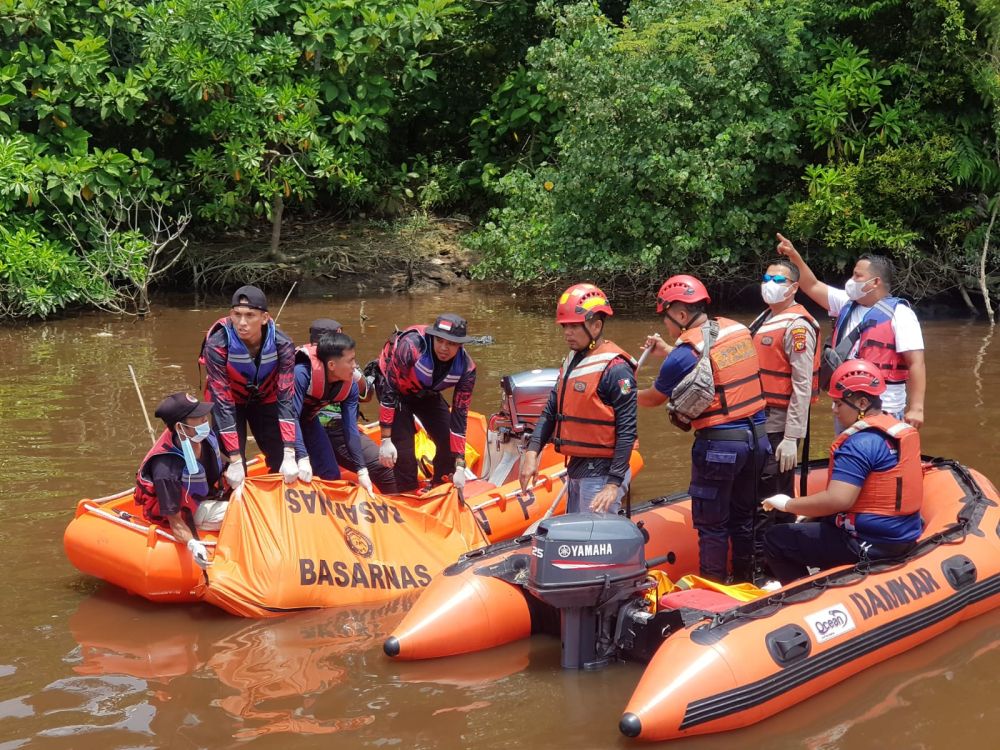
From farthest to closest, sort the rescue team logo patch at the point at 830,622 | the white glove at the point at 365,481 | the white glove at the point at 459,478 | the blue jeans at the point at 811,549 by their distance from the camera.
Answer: the white glove at the point at 459,478 → the white glove at the point at 365,481 → the blue jeans at the point at 811,549 → the rescue team logo patch at the point at 830,622

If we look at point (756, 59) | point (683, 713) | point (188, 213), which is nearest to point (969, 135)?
point (756, 59)

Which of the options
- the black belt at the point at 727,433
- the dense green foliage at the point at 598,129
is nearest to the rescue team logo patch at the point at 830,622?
the black belt at the point at 727,433

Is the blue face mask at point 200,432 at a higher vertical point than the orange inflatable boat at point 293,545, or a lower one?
higher

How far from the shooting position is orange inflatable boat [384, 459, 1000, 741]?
454cm

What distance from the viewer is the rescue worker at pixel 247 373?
5879 mm

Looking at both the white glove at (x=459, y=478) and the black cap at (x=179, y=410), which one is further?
the white glove at (x=459, y=478)

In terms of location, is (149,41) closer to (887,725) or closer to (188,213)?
(188,213)

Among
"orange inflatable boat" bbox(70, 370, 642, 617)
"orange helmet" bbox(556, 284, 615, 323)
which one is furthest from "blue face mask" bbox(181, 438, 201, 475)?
"orange helmet" bbox(556, 284, 615, 323)

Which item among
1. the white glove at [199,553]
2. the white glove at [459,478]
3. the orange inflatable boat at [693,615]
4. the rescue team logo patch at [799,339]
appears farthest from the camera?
the white glove at [459,478]

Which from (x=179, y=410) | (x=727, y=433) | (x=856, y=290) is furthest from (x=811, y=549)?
(x=179, y=410)

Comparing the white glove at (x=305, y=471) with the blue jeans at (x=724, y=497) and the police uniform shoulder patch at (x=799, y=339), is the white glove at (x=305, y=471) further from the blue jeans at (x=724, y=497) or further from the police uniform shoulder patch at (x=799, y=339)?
the police uniform shoulder patch at (x=799, y=339)

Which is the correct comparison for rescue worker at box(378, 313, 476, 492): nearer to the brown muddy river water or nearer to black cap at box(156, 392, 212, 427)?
the brown muddy river water

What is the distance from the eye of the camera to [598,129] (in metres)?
13.5

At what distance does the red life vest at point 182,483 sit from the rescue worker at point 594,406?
6.00 feet
